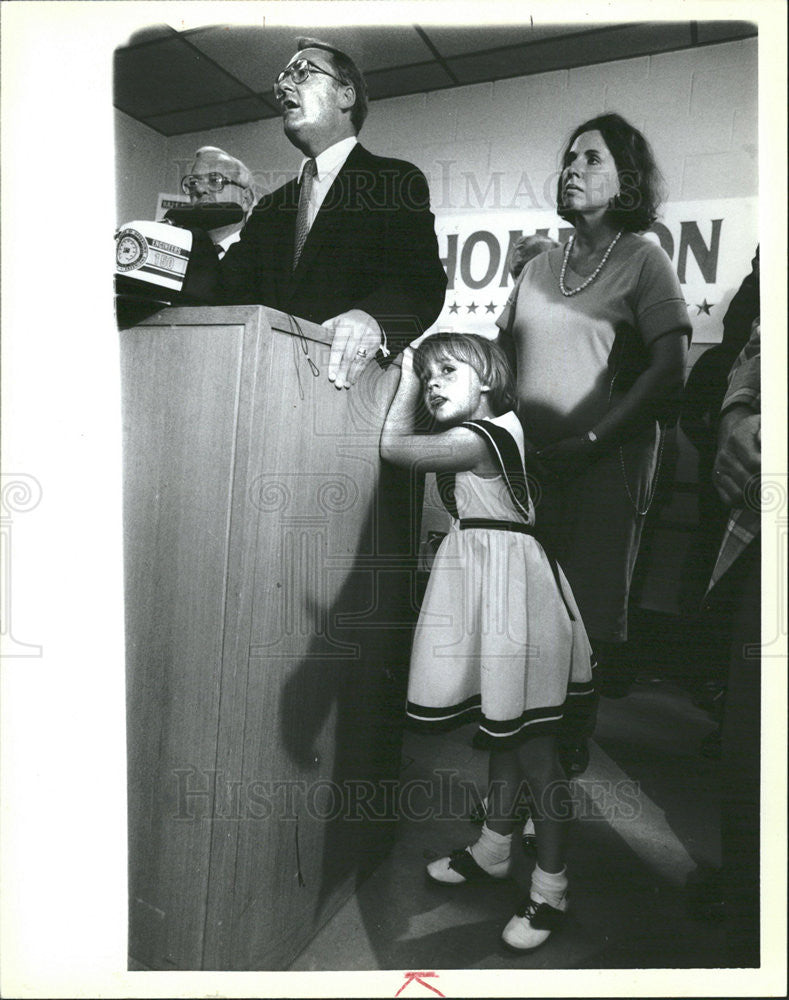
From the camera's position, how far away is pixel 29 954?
1.27 meters

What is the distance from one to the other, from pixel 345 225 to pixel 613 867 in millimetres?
1487

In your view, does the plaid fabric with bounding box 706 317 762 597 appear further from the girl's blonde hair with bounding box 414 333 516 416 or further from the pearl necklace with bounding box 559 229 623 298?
the girl's blonde hair with bounding box 414 333 516 416

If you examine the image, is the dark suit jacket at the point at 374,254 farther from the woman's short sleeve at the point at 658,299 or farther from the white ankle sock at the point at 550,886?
the white ankle sock at the point at 550,886

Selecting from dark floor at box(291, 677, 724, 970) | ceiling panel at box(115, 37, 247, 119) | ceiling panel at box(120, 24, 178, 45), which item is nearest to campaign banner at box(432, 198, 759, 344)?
ceiling panel at box(115, 37, 247, 119)

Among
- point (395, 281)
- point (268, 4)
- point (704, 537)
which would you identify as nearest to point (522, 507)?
point (704, 537)

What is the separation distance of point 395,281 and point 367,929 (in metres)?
1.39

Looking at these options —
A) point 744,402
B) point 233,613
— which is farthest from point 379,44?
point 233,613

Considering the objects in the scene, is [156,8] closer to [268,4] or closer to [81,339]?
[268,4]

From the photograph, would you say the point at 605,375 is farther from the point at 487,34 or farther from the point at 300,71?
the point at 300,71

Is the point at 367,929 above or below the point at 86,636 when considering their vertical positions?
below

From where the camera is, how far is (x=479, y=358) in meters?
1.35

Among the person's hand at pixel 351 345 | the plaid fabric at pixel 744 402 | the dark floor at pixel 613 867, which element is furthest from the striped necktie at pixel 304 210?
the dark floor at pixel 613 867

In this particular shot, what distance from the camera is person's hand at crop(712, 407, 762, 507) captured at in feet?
4.25

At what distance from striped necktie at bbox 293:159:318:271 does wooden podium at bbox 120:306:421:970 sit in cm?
32
